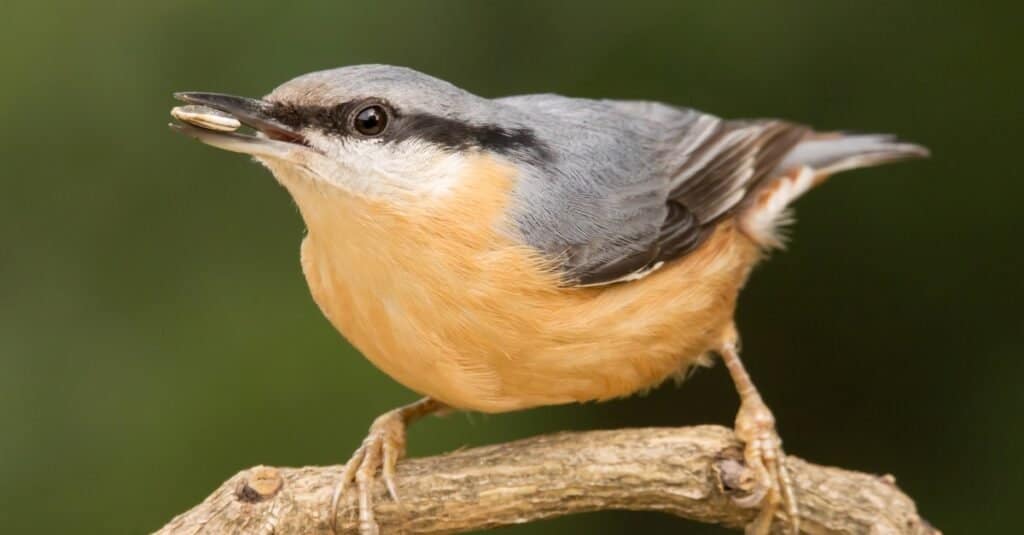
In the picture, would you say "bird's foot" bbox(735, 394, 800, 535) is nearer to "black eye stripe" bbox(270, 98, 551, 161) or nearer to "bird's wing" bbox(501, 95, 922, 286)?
"bird's wing" bbox(501, 95, 922, 286)

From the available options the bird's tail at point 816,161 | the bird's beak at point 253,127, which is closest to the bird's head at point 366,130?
the bird's beak at point 253,127

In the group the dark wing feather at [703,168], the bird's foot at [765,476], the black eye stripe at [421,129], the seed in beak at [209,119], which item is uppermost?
the seed in beak at [209,119]

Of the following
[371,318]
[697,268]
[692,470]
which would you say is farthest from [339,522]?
[697,268]

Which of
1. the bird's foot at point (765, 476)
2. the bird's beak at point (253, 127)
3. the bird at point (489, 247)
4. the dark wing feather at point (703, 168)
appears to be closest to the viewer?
the bird's beak at point (253, 127)

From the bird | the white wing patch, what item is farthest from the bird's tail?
the bird

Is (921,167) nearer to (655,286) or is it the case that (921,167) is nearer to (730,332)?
(730,332)

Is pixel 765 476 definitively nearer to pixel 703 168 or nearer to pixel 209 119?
pixel 703 168

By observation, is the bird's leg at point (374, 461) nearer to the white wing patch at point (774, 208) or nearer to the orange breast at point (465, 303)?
the orange breast at point (465, 303)

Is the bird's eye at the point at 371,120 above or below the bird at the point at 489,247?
above

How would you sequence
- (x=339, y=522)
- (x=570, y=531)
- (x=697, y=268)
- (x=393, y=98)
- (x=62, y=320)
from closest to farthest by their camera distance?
(x=393, y=98)
(x=339, y=522)
(x=697, y=268)
(x=62, y=320)
(x=570, y=531)
